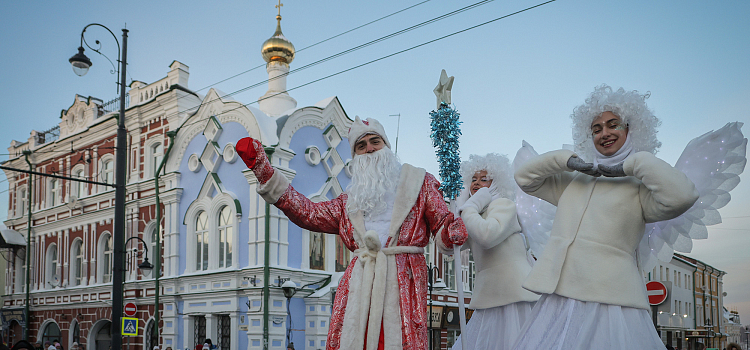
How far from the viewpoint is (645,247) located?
12.6 ft

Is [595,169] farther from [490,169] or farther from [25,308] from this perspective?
[25,308]

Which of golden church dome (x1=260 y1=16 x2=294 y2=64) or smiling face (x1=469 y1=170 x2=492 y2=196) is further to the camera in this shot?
golden church dome (x1=260 y1=16 x2=294 y2=64)

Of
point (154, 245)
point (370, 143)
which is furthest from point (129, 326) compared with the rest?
point (370, 143)

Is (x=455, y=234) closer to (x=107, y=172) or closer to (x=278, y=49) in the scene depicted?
(x=278, y=49)

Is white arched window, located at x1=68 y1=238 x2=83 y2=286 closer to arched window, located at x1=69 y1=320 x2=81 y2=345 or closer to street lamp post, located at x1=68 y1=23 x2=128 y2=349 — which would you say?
arched window, located at x1=69 y1=320 x2=81 y2=345

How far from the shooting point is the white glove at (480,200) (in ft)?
14.6

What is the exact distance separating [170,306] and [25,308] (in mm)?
9899

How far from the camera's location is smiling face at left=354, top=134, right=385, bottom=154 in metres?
4.36

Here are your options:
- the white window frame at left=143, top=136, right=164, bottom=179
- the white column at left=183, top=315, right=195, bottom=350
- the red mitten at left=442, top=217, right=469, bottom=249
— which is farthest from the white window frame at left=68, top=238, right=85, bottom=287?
the red mitten at left=442, top=217, right=469, bottom=249

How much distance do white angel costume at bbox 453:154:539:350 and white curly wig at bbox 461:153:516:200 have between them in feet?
0.69

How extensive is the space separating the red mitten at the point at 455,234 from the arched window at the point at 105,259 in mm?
19732

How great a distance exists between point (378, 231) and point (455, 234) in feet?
→ 1.79

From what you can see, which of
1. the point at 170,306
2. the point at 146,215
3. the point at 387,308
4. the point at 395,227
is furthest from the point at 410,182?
the point at 146,215

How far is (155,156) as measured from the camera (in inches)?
800
